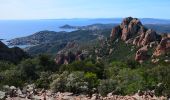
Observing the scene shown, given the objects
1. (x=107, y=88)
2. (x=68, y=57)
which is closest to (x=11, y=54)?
(x=68, y=57)

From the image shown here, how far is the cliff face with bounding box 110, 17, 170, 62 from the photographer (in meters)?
89.8

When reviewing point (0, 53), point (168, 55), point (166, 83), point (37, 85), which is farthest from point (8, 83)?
point (168, 55)

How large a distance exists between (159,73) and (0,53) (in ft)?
162

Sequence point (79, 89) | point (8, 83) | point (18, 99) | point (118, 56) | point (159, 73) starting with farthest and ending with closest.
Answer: point (118, 56), point (159, 73), point (8, 83), point (79, 89), point (18, 99)

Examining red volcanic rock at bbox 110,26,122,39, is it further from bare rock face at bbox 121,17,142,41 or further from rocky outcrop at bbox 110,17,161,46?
bare rock face at bbox 121,17,142,41

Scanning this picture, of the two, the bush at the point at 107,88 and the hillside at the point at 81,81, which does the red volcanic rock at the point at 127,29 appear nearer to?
the hillside at the point at 81,81

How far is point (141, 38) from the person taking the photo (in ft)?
347

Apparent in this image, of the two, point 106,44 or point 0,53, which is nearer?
point 0,53

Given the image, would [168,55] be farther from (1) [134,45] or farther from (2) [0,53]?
(2) [0,53]

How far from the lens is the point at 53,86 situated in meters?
22.7

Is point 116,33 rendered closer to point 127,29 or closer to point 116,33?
point 116,33

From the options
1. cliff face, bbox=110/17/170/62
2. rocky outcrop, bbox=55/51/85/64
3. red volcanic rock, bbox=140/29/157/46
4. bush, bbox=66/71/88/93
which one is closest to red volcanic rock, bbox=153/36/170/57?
cliff face, bbox=110/17/170/62

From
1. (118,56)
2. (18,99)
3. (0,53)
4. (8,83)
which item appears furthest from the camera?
(118,56)

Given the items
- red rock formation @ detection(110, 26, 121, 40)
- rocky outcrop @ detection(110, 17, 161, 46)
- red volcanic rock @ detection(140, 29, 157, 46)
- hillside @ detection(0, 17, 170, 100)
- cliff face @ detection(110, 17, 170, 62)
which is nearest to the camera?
hillside @ detection(0, 17, 170, 100)
